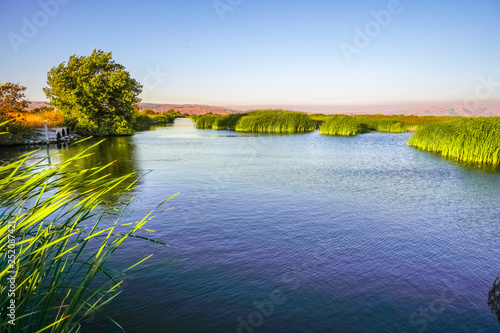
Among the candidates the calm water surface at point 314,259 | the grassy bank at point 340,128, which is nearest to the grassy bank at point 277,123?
the grassy bank at point 340,128

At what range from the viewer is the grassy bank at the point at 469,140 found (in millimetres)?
15180

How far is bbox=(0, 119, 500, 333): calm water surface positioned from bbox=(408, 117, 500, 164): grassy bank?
16.8ft

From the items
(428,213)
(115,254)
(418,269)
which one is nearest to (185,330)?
(115,254)

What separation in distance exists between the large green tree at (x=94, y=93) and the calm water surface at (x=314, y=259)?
26094mm

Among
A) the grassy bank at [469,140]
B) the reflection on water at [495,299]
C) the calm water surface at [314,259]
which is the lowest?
the calm water surface at [314,259]

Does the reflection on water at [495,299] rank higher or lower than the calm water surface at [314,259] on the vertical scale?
higher

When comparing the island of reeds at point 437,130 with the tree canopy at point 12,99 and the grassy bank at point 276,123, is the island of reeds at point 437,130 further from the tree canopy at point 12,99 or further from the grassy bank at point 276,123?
the tree canopy at point 12,99

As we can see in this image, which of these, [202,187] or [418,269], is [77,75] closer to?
[202,187]

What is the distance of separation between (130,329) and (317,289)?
252 cm

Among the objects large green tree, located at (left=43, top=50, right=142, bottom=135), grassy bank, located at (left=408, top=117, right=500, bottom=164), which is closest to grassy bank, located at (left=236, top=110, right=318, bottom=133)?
large green tree, located at (left=43, top=50, right=142, bottom=135)

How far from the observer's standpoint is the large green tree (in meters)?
32.9

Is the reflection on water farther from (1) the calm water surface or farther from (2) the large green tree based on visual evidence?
(2) the large green tree

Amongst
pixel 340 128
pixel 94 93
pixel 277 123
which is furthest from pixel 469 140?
pixel 94 93

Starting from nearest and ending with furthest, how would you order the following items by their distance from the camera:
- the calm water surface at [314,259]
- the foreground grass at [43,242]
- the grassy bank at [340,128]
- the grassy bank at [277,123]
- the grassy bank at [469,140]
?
the foreground grass at [43,242], the calm water surface at [314,259], the grassy bank at [469,140], the grassy bank at [340,128], the grassy bank at [277,123]
